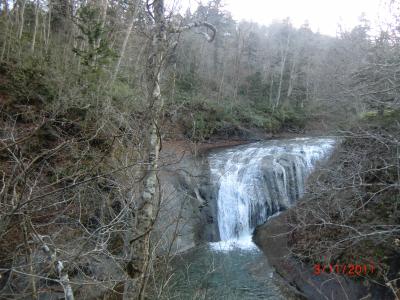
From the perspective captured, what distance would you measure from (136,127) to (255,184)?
963cm

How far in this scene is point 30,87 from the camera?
30.8 ft

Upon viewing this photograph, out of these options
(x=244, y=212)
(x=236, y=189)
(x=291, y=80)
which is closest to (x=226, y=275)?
(x=244, y=212)

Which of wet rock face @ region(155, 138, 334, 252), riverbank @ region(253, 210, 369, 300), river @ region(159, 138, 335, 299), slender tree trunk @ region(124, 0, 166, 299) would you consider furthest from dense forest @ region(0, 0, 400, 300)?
wet rock face @ region(155, 138, 334, 252)

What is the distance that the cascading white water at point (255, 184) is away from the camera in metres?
12.4

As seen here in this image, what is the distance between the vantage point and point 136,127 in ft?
14.9

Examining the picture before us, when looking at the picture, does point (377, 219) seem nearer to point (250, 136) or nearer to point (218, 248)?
point (218, 248)

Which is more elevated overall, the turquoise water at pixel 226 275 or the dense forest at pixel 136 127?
the dense forest at pixel 136 127

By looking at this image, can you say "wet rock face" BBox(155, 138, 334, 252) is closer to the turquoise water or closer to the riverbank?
the turquoise water

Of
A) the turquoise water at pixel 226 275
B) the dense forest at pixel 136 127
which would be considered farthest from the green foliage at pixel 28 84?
the turquoise water at pixel 226 275

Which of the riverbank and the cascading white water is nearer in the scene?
the riverbank
